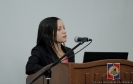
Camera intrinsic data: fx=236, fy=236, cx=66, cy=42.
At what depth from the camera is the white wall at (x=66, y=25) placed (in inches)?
82.9

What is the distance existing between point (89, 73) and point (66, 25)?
1.30 meters

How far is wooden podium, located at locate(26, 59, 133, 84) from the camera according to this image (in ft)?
3.68

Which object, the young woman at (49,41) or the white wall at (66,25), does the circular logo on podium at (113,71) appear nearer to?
the young woman at (49,41)

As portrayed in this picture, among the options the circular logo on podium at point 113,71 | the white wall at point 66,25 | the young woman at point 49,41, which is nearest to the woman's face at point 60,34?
the young woman at point 49,41

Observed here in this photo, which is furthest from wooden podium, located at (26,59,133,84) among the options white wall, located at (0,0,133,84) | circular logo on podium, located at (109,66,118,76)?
white wall, located at (0,0,133,84)

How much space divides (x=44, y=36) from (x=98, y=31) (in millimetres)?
961

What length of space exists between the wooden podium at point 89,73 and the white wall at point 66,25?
37.6 inches

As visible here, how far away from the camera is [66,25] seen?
241cm

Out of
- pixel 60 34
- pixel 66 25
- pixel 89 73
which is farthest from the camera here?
pixel 66 25

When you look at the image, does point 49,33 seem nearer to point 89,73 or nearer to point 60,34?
point 60,34

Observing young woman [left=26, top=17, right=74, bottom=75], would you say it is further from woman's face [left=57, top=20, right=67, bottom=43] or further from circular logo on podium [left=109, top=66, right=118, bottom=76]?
circular logo on podium [left=109, top=66, right=118, bottom=76]

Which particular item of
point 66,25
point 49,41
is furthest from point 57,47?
point 66,25

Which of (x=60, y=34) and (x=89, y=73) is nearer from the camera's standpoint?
(x=89, y=73)

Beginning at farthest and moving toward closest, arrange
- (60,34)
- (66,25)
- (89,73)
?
(66,25) → (60,34) → (89,73)
